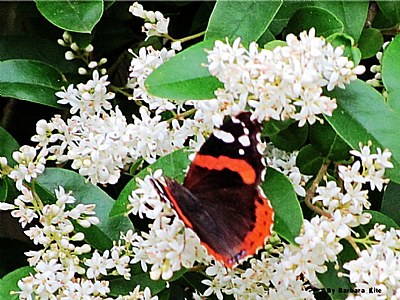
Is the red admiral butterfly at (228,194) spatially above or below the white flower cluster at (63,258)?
above

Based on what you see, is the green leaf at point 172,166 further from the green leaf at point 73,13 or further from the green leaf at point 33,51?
the green leaf at point 33,51

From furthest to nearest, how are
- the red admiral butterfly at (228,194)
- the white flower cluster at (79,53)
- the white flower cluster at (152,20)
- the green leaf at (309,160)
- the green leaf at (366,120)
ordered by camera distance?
1. the white flower cluster at (79,53)
2. the white flower cluster at (152,20)
3. the green leaf at (309,160)
4. the green leaf at (366,120)
5. the red admiral butterfly at (228,194)

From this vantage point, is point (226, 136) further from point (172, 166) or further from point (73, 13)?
point (73, 13)

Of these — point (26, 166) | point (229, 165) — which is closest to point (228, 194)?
point (229, 165)

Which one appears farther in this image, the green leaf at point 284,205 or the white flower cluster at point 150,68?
the white flower cluster at point 150,68

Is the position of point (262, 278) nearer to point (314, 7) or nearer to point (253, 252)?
point (253, 252)

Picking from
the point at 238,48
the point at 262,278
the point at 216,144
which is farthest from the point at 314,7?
the point at 262,278

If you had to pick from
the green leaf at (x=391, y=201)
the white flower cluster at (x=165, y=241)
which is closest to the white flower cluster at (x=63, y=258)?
the white flower cluster at (x=165, y=241)
